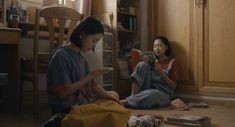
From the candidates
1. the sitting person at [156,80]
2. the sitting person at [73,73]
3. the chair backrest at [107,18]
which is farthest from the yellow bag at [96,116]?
the chair backrest at [107,18]

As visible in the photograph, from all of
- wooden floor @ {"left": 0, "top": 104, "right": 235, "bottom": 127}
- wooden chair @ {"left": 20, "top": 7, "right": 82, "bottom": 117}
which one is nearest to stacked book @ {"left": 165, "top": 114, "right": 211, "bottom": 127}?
wooden floor @ {"left": 0, "top": 104, "right": 235, "bottom": 127}

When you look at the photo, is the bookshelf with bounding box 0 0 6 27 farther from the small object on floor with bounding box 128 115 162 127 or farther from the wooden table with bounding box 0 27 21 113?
the small object on floor with bounding box 128 115 162 127

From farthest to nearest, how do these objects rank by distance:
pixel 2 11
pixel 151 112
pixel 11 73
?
pixel 2 11 < pixel 11 73 < pixel 151 112

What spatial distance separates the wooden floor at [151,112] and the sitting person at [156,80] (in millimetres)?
171

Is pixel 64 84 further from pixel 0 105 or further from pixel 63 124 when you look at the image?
pixel 0 105

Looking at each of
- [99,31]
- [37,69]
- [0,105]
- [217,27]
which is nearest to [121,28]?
[217,27]

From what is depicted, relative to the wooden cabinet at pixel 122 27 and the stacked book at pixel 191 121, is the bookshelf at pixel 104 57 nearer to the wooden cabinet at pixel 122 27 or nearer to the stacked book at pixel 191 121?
the wooden cabinet at pixel 122 27

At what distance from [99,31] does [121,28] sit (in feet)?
6.34

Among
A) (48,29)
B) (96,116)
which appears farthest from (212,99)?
(96,116)

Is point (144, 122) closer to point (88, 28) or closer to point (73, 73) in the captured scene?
point (73, 73)

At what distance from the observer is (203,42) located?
3.19 metres

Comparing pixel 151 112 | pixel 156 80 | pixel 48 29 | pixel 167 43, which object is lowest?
pixel 151 112

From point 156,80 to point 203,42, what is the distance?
2.05ft

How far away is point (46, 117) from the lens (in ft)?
8.03
